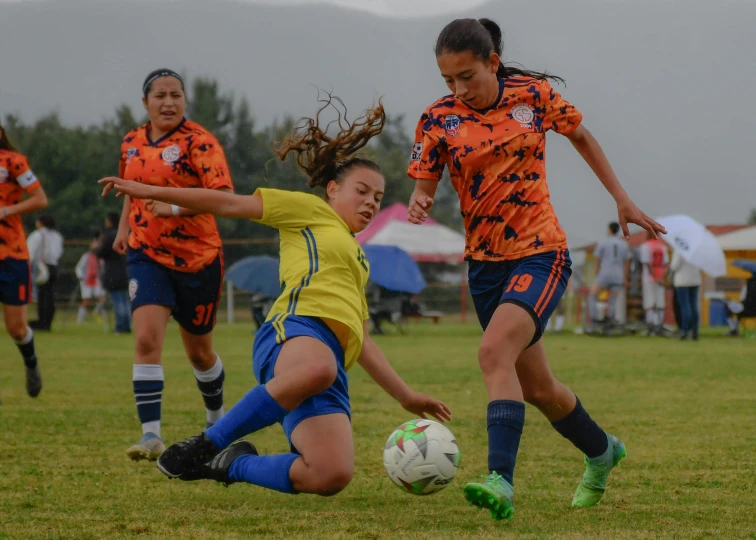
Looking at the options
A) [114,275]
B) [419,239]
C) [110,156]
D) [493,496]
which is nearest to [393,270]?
[114,275]

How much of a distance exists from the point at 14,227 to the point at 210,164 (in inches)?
104

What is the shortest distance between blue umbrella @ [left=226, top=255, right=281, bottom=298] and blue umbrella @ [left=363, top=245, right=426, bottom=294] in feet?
6.43

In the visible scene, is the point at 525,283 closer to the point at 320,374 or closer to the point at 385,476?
the point at 320,374

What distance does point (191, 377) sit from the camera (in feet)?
37.0

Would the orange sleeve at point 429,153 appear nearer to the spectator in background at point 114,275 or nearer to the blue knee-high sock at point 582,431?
the blue knee-high sock at point 582,431

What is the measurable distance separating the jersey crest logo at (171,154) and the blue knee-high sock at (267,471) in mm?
2428

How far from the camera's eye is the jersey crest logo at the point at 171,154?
19.7ft

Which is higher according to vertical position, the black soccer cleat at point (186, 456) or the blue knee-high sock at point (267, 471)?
the black soccer cleat at point (186, 456)

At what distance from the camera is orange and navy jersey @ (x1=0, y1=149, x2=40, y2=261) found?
7.79m

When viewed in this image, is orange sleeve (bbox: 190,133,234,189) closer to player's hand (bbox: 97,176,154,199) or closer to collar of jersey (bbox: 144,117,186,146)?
collar of jersey (bbox: 144,117,186,146)

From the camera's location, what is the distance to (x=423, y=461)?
163 inches

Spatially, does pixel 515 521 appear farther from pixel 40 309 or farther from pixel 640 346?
pixel 40 309

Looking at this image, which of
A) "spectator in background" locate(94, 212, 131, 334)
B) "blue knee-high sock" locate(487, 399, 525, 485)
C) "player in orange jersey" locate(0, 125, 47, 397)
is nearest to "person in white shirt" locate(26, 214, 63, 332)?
Result: "spectator in background" locate(94, 212, 131, 334)

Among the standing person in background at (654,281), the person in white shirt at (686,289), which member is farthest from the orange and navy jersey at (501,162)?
the standing person in background at (654,281)
